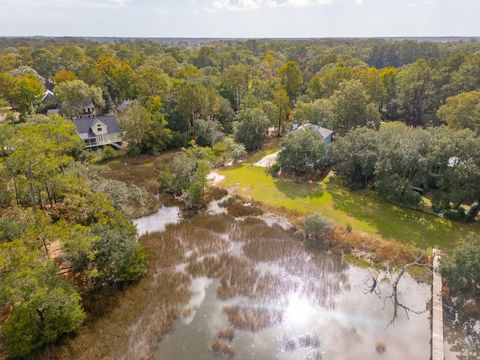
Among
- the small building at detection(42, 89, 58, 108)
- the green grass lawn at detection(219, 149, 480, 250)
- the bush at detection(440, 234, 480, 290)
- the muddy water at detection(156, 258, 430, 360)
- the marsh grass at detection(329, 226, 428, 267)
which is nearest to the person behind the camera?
the muddy water at detection(156, 258, 430, 360)

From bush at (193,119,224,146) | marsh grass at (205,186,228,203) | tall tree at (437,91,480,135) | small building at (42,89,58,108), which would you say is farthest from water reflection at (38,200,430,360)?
small building at (42,89,58,108)

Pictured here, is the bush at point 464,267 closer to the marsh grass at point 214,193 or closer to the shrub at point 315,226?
the shrub at point 315,226

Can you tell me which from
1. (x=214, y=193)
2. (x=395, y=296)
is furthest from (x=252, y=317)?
(x=214, y=193)

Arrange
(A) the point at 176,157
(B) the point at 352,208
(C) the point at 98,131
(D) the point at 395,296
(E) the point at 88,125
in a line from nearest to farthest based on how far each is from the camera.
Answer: (D) the point at 395,296 < (B) the point at 352,208 < (A) the point at 176,157 < (E) the point at 88,125 < (C) the point at 98,131

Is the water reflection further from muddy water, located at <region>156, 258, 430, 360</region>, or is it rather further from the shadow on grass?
the shadow on grass

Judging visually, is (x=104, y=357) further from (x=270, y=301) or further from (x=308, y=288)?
(x=308, y=288)

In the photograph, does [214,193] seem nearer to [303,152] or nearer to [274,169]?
[274,169]

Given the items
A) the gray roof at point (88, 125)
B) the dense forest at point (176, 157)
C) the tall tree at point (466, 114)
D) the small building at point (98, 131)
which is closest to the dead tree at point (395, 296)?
the dense forest at point (176, 157)
